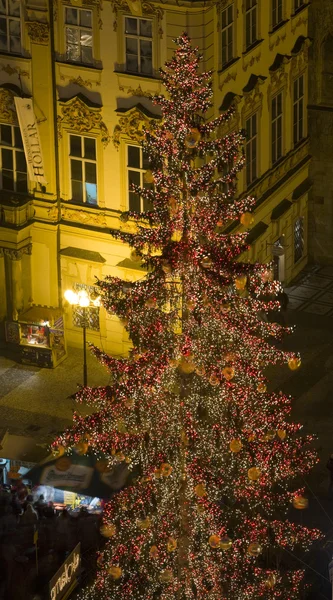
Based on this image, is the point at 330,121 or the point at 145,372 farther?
the point at 330,121

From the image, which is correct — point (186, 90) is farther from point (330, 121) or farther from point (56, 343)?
point (330, 121)

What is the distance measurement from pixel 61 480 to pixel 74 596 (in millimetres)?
4639

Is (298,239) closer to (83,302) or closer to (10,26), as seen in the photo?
(83,302)

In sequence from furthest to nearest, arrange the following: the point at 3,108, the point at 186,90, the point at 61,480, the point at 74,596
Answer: the point at 3,108 → the point at 61,480 → the point at 74,596 → the point at 186,90

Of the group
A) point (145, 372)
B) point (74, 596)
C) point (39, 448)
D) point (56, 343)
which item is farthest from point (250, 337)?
point (56, 343)

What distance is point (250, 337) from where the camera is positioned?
29938mm

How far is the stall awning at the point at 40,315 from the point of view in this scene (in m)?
47.0

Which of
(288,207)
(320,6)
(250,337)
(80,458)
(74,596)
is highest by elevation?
(320,6)

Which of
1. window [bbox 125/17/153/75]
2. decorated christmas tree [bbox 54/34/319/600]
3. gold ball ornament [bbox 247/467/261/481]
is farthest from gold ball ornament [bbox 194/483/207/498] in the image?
window [bbox 125/17/153/75]

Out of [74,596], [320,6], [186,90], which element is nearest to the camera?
[186,90]

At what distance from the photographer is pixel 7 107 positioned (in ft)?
153

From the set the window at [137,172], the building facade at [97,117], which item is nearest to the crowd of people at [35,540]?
the building facade at [97,117]

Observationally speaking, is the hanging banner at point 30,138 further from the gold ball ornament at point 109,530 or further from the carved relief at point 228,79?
the gold ball ornament at point 109,530

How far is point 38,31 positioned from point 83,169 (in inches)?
163
